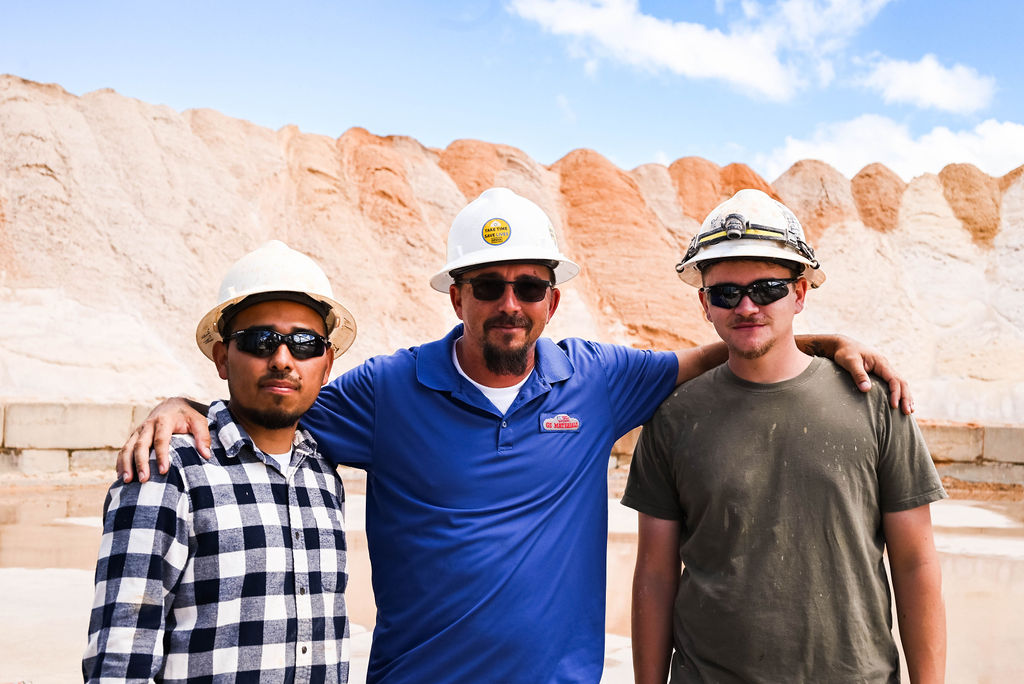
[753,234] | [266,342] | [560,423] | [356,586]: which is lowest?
[356,586]

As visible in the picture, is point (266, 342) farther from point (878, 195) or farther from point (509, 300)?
point (878, 195)

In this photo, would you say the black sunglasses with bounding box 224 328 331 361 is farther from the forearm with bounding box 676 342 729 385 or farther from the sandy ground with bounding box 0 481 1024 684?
the sandy ground with bounding box 0 481 1024 684

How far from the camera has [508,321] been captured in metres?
2.66

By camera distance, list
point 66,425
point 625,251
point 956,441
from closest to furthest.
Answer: point 66,425
point 956,441
point 625,251

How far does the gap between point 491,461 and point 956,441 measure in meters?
14.1

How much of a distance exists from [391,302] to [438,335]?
64.3 inches

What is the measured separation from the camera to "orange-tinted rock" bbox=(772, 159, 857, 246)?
105 feet

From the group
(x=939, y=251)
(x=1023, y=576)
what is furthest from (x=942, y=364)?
(x=1023, y=576)

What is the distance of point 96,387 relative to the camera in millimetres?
15594

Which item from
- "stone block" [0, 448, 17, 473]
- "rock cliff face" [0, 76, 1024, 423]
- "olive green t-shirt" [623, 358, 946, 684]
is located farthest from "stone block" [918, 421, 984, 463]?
"stone block" [0, 448, 17, 473]

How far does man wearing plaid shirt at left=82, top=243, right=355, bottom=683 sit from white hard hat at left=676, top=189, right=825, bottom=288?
1.24m

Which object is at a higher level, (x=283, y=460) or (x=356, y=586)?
(x=283, y=460)

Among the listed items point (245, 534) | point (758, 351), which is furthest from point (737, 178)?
point (245, 534)

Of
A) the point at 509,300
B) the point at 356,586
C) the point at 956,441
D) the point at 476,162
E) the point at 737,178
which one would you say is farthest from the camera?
the point at 737,178
